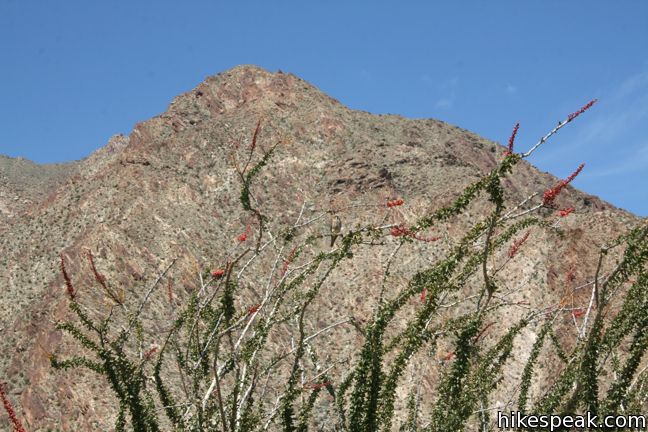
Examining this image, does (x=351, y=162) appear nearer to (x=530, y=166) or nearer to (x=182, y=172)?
(x=182, y=172)

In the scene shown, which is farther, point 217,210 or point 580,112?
point 217,210

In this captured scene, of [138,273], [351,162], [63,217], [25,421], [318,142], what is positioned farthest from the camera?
[318,142]

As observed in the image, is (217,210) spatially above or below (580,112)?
above

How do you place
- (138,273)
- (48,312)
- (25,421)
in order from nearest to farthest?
(25,421) → (48,312) → (138,273)

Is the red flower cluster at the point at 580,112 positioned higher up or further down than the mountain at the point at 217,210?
further down

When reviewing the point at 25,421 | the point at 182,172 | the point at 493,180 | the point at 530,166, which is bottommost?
the point at 25,421

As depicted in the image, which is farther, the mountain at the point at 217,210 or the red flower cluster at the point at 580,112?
the mountain at the point at 217,210

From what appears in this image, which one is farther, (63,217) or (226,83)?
(226,83)

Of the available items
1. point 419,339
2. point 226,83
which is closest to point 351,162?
point 226,83

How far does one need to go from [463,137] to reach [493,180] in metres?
79.4

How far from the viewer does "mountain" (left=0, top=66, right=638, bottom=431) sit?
33.1 meters

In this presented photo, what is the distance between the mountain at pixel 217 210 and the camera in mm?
33094

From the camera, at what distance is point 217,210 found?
162ft

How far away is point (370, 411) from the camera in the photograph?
29.8ft
